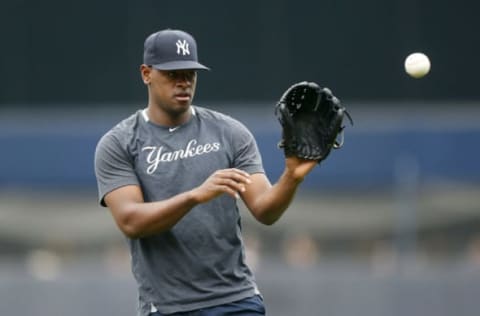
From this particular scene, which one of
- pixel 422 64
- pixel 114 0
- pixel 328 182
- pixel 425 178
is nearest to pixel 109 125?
pixel 114 0

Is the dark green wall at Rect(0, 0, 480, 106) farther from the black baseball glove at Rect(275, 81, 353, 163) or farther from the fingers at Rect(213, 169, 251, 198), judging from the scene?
the fingers at Rect(213, 169, 251, 198)

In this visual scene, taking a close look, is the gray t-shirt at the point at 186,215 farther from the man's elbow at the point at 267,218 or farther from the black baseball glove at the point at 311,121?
the black baseball glove at the point at 311,121

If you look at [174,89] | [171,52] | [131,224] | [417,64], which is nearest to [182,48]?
[171,52]

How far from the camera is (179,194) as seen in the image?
230 inches

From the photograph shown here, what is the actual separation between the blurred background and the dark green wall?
0.02m

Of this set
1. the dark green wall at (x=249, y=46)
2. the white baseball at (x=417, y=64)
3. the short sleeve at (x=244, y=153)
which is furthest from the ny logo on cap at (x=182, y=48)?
the dark green wall at (x=249, y=46)

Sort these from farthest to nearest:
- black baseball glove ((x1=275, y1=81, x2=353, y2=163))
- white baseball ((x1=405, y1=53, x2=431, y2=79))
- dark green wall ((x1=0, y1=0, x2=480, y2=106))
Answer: dark green wall ((x1=0, y1=0, x2=480, y2=106)) < white baseball ((x1=405, y1=53, x2=431, y2=79)) < black baseball glove ((x1=275, y1=81, x2=353, y2=163))

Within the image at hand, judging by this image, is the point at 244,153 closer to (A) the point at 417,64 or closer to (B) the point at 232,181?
(B) the point at 232,181

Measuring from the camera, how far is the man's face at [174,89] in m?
6.04

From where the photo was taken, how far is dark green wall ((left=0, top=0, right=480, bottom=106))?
534 inches

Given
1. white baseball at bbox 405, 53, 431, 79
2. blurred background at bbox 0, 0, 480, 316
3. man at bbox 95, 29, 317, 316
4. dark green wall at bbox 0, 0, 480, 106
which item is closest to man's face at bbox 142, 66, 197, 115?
man at bbox 95, 29, 317, 316

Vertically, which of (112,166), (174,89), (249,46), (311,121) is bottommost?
(112,166)

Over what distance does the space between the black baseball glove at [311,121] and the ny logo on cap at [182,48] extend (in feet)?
2.23

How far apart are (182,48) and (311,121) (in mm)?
810
